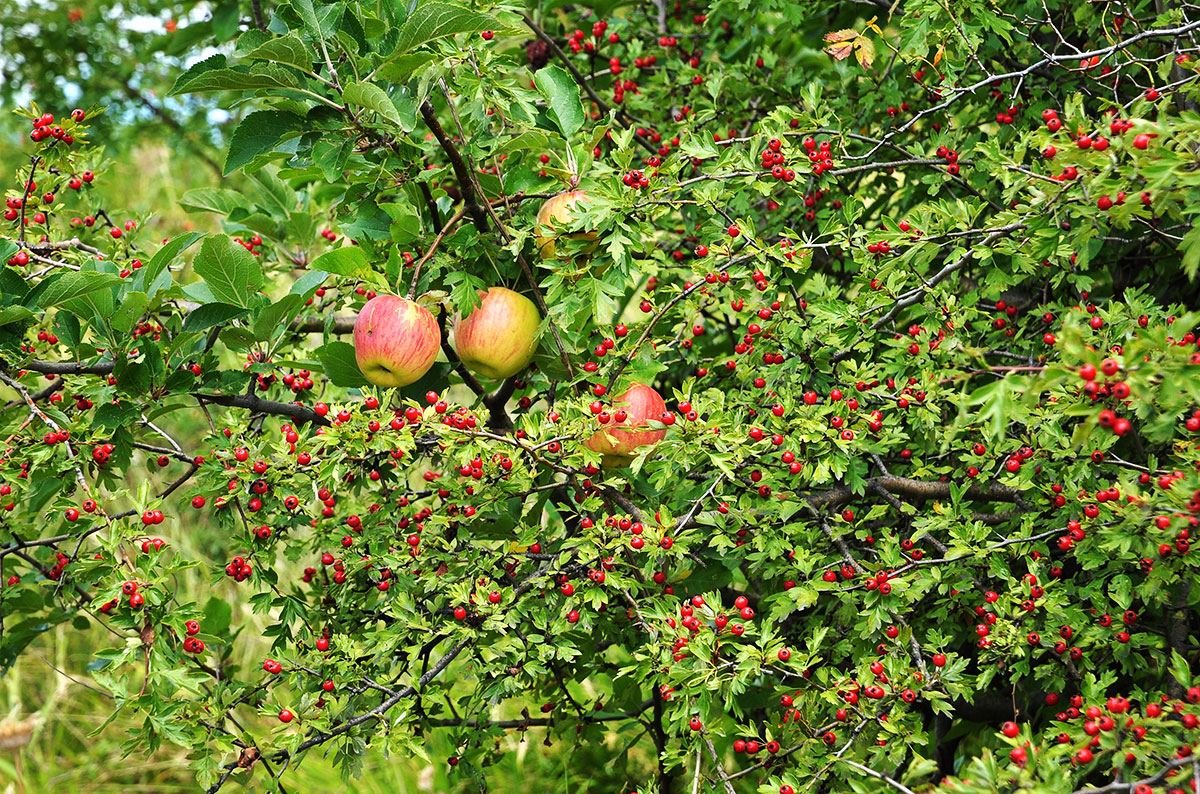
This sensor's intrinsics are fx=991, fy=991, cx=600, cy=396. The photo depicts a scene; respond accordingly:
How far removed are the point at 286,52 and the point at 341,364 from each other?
0.56m

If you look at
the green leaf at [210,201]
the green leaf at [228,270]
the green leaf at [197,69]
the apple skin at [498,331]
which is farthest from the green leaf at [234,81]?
the green leaf at [210,201]

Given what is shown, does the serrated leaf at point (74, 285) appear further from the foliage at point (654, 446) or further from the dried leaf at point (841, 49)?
the dried leaf at point (841, 49)

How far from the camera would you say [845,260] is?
2.03m

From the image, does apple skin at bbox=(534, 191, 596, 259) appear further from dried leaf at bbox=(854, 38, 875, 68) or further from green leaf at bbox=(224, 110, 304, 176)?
dried leaf at bbox=(854, 38, 875, 68)

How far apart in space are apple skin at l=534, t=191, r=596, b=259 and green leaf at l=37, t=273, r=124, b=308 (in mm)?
639

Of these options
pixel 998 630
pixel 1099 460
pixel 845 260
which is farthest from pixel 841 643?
pixel 845 260

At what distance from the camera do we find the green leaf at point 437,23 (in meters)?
1.34

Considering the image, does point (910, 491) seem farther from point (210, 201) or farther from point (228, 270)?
point (210, 201)

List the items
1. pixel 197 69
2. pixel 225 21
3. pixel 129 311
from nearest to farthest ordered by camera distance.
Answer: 1. pixel 197 69
2. pixel 129 311
3. pixel 225 21

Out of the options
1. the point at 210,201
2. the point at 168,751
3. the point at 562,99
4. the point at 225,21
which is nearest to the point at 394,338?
the point at 562,99

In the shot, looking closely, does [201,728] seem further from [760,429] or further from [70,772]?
[70,772]

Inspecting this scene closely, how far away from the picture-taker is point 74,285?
1.49 metres

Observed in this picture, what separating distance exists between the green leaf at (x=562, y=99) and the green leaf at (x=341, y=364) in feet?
1.77

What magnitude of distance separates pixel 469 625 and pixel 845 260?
1046 millimetres
